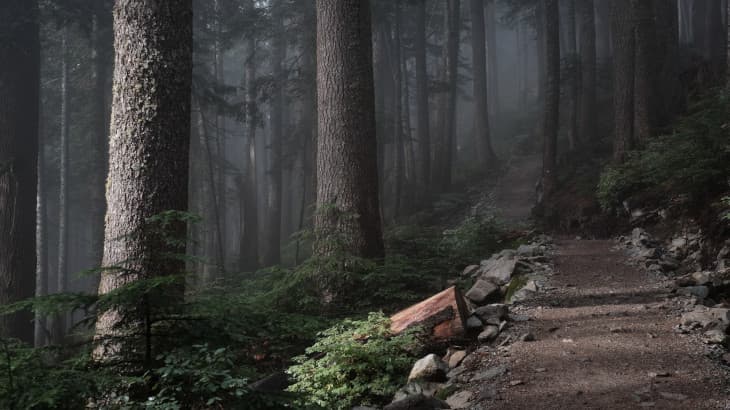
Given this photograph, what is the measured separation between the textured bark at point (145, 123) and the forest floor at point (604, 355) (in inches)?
135

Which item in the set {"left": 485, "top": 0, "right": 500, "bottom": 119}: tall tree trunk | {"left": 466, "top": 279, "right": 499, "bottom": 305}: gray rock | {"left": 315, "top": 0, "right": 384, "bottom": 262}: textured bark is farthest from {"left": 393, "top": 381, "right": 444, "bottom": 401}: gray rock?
{"left": 485, "top": 0, "right": 500, "bottom": 119}: tall tree trunk

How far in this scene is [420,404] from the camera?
409 cm

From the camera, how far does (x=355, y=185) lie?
27.9 ft

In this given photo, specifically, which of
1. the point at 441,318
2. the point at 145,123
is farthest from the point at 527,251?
the point at 145,123

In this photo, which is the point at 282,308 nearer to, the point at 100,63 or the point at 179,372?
the point at 179,372

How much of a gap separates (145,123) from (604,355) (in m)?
5.05

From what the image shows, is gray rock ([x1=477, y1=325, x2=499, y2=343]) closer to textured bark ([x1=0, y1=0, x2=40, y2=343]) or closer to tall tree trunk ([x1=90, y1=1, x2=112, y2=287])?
textured bark ([x1=0, y1=0, x2=40, y2=343])

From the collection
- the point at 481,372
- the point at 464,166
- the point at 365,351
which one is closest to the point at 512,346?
the point at 481,372

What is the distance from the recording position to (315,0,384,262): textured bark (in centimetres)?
848

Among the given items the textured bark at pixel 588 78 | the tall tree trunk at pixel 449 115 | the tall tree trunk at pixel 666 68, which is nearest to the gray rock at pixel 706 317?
the tall tree trunk at pixel 666 68

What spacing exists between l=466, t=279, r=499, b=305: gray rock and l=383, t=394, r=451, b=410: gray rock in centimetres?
311

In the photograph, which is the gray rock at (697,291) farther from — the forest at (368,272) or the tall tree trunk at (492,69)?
the tall tree trunk at (492,69)

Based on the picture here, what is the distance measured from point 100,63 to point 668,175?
20099 mm

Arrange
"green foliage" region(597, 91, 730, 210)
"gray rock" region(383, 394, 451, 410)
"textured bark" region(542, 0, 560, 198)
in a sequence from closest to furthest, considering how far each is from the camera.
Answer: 1. "gray rock" region(383, 394, 451, 410)
2. "green foliage" region(597, 91, 730, 210)
3. "textured bark" region(542, 0, 560, 198)
